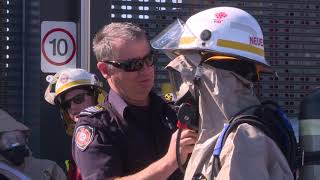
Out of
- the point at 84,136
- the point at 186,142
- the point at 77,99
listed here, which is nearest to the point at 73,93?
the point at 77,99

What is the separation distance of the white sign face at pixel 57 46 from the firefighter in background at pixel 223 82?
214 cm

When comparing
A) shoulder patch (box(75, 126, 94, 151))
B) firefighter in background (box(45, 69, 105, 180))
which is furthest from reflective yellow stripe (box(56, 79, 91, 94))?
shoulder patch (box(75, 126, 94, 151))

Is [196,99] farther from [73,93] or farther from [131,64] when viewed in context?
[73,93]

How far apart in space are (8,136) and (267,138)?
5.27ft

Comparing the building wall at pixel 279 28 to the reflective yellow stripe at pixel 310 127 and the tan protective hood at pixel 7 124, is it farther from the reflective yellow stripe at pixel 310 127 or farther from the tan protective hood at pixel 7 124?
the reflective yellow stripe at pixel 310 127

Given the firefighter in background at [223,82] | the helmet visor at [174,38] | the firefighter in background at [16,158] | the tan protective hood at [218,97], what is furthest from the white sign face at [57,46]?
the tan protective hood at [218,97]

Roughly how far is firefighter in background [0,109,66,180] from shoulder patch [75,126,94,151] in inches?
26.9

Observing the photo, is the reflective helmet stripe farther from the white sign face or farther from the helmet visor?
the helmet visor

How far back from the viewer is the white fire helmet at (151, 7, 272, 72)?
183cm

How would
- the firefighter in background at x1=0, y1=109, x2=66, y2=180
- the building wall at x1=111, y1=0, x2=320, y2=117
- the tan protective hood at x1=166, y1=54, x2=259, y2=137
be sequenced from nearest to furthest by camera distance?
the tan protective hood at x1=166, y1=54, x2=259, y2=137 → the firefighter in background at x1=0, y1=109, x2=66, y2=180 → the building wall at x1=111, y1=0, x2=320, y2=117

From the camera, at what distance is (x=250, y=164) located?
5.34ft

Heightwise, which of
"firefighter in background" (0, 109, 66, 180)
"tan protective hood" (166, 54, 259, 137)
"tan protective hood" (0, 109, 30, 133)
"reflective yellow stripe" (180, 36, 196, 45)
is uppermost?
"reflective yellow stripe" (180, 36, 196, 45)

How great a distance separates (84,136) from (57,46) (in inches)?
72.5

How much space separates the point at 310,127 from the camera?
186 centimetres
